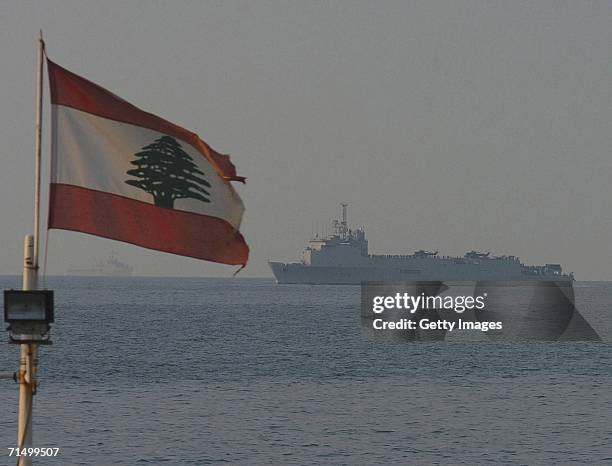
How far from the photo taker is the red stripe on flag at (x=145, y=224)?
9.78 meters

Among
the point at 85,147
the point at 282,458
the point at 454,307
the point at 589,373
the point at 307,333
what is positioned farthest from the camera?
the point at 454,307

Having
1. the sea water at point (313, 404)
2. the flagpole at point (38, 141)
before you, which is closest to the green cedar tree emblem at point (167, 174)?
the flagpole at point (38, 141)

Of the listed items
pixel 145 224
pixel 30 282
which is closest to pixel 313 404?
pixel 145 224

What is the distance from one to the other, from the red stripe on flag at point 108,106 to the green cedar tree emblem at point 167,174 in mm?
130

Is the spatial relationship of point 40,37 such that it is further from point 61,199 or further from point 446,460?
point 446,460

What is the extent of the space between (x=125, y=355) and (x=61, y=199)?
49800 mm

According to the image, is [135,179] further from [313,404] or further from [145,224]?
[313,404]

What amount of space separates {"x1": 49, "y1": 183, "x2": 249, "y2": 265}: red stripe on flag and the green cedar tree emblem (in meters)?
0.16

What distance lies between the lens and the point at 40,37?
349 inches

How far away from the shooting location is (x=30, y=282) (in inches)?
348

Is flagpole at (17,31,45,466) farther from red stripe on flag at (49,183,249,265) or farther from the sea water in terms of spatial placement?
the sea water

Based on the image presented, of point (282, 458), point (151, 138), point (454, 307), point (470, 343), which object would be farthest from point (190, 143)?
point (454, 307)

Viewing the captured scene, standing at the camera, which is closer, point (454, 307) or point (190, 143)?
point (190, 143)

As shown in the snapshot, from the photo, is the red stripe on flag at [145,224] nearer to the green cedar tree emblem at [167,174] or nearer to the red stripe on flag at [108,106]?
the green cedar tree emblem at [167,174]
